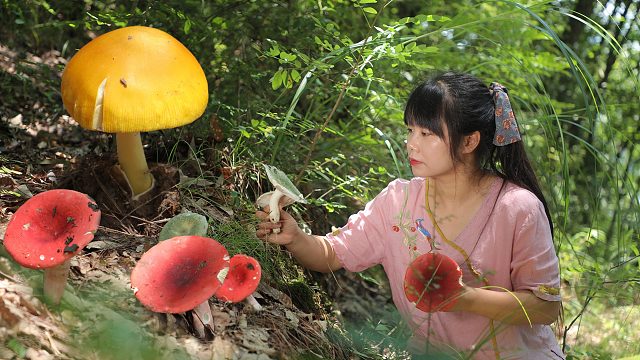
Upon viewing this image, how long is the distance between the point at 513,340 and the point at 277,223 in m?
1.00

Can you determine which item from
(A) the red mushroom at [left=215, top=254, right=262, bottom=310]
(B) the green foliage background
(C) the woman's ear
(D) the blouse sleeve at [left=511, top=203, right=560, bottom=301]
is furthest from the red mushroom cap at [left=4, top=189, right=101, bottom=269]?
(D) the blouse sleeve at [left=511, top=203, right=560, bottom=301]

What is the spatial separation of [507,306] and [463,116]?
71cm

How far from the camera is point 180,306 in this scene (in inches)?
70.9

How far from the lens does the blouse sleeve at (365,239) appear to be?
266 cm

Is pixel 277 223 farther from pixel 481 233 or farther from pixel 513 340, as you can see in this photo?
pixel 513 340

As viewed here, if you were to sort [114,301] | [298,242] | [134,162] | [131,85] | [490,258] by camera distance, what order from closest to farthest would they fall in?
[114,301] → [131,85] → [490,258] → [298,242] → [134,162]

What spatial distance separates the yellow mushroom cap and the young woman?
0.57 m

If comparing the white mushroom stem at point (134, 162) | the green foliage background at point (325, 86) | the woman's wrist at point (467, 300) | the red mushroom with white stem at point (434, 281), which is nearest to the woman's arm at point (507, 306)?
the woman's wrist at point (467, 300)

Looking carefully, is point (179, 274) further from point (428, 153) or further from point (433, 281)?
point (428, 153)

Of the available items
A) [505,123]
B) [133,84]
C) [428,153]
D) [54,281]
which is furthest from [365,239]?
[54,281]

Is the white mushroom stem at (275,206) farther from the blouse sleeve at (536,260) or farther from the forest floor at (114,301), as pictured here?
the blouse sleeve at (536,260)

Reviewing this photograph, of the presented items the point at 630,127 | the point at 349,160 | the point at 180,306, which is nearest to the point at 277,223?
the point at 180,306

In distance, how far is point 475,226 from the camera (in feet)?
7.95

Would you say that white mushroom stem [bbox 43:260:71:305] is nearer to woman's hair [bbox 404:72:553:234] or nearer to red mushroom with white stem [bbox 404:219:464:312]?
red mushroom with white stem [bbox 404:219:464:312]
